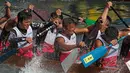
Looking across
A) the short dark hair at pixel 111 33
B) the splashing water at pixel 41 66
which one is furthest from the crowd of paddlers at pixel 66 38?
the splashing water at pixel 41 66

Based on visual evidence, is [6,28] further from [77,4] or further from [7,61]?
[77,4]

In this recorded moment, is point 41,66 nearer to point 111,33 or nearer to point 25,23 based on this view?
point 25,23

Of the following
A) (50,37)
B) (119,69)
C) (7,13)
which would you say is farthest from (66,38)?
(7,13)

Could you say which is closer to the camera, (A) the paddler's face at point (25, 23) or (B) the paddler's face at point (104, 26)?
(B) the paddler's face at point (104, 26)

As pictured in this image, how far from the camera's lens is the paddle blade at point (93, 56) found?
3.80 m

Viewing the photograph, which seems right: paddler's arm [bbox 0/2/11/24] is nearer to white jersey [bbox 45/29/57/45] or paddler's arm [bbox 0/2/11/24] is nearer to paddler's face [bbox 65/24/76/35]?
white jersey [bbox 45/29/57/45]

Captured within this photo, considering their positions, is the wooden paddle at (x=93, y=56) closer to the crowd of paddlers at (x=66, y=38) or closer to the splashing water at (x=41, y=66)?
the crowd of paddlers at (x=66, y=38)

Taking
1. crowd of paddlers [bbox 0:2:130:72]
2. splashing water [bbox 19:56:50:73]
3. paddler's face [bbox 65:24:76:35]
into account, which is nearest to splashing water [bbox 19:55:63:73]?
splashing water [bbox 19:56:50:73]

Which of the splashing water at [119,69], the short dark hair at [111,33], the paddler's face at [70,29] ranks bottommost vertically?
the splashing water at [119,69]

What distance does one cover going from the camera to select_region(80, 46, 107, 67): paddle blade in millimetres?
3803

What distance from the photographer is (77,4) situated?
604 inches

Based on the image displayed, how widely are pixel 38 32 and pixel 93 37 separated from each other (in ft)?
3.92

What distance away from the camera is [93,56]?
3.89 meters

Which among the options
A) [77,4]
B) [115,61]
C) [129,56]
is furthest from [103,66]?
[77,4]
